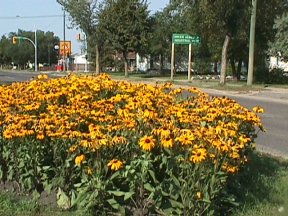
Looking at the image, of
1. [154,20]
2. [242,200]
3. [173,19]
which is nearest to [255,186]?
[242,200]

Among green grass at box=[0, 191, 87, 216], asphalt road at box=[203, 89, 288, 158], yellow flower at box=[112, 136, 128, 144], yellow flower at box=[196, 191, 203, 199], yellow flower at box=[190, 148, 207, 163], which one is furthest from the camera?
asphalt road at box=[203, 89, 288, 158]

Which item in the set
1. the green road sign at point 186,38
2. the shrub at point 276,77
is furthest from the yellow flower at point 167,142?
the shrub at point 276,77

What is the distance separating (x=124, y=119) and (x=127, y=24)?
4679 centimetres

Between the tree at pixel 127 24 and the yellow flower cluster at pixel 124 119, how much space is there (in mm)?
44716

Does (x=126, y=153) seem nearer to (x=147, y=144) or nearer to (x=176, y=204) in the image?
(x=147, y=144)

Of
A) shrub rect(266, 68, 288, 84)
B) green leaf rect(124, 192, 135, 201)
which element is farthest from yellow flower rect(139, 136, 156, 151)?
shrub rect(266, 68, 288, 84)

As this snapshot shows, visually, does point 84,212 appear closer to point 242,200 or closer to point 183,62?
point 242,200

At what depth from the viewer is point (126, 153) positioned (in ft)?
16.0

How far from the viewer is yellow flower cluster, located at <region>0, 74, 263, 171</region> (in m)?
4.61

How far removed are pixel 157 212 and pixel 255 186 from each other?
5.87ft

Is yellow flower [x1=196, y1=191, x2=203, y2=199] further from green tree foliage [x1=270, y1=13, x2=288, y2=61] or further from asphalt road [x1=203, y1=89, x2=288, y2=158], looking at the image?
green tree foliage [x1=270, y1=13, x2=288, y2=61]

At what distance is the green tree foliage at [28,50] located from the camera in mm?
131875

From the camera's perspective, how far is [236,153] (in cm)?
468

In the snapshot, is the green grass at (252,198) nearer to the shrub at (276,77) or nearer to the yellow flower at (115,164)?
the yellow flower at (115,164)
